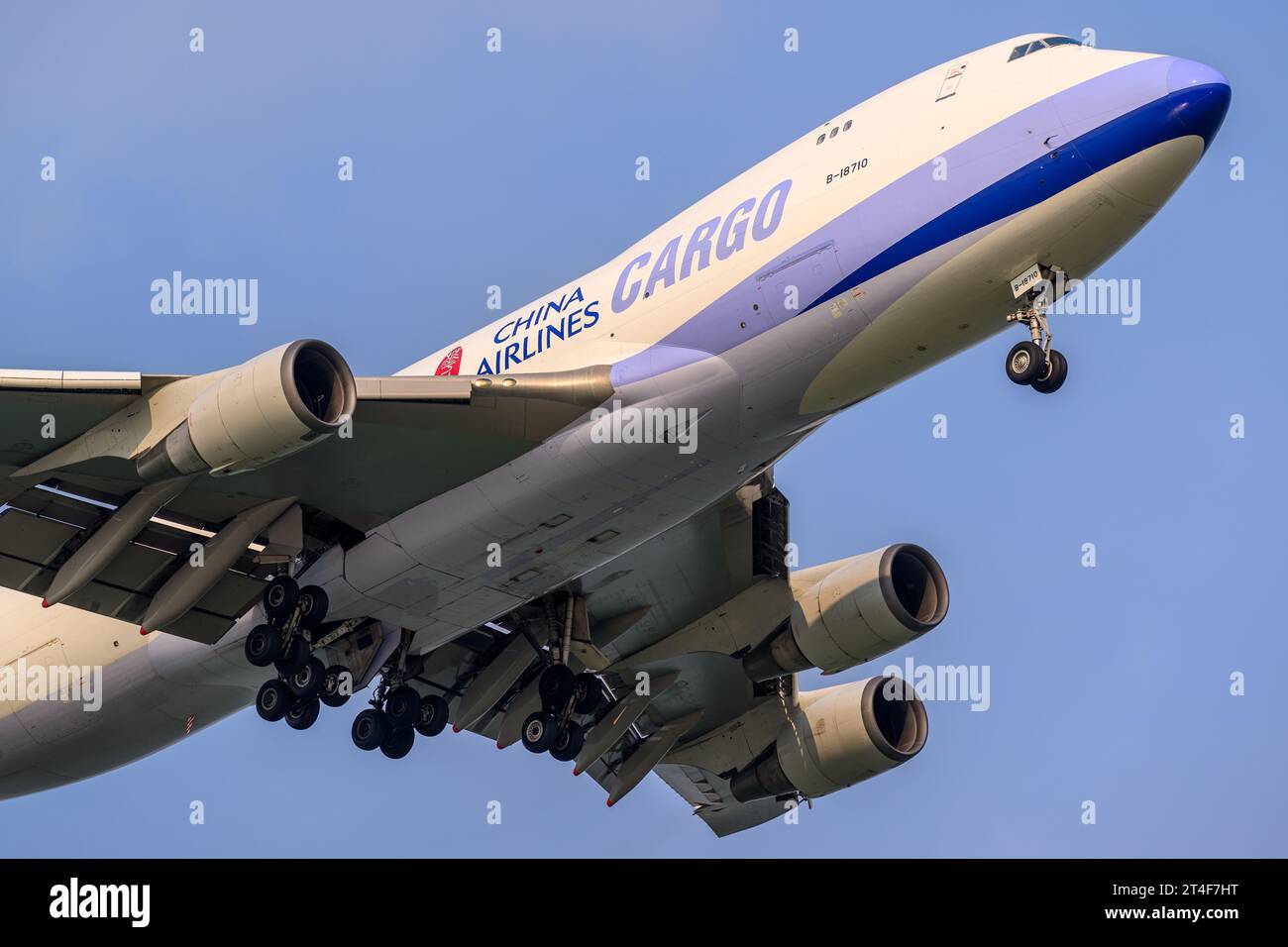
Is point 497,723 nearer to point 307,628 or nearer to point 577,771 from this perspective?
point 577,771

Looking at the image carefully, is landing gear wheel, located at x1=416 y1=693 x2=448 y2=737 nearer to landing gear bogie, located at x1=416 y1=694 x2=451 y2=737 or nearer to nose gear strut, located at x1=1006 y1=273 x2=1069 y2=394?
landing gear bogie, located at x1=416 y1=694 x2=451 y2=737

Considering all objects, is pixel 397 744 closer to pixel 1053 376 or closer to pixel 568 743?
pixel 568 743

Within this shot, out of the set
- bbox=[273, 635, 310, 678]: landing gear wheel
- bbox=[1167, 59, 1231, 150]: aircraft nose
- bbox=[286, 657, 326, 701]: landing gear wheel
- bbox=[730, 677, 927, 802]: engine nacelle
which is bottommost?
bbox=[730, 677, 927, 802]: engine nacelle

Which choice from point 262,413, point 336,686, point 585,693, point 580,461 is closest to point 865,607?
point 585,693

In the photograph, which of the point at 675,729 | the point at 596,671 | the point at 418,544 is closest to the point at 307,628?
the point at 418,544

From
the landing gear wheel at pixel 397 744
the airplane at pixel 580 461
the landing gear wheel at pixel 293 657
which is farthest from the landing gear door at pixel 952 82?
the landing gear wheel at pixel 397 744

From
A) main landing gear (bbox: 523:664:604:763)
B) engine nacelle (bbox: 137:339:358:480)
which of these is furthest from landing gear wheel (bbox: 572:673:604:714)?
engine nacelle (bbox: 137:339:358:480)
